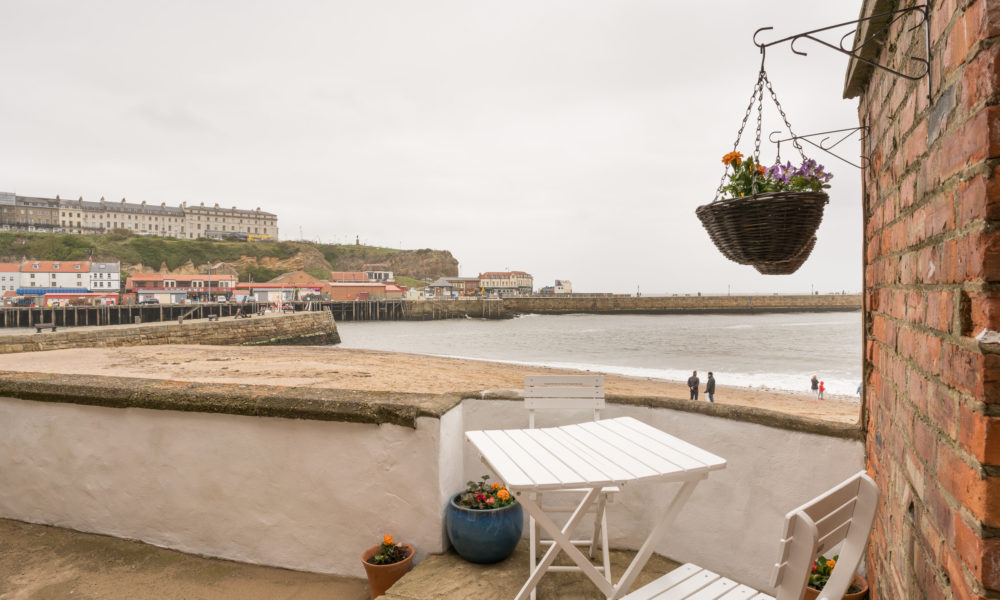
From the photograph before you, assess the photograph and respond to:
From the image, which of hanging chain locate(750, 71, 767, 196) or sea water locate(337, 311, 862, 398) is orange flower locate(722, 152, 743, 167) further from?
sea water locate(337, 311, 862, 398)

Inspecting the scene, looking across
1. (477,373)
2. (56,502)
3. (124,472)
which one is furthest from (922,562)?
(477,373)

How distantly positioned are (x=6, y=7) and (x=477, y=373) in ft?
48.8

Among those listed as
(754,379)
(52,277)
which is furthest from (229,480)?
(52,277)

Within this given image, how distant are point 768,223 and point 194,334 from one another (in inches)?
949

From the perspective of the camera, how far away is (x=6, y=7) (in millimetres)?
6629

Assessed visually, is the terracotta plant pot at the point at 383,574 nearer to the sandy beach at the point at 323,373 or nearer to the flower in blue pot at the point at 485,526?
the flower in blue pot at the point at 485,526

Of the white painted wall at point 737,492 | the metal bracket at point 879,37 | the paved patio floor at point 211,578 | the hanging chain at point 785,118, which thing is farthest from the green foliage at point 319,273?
the metal bracket at point 879,37

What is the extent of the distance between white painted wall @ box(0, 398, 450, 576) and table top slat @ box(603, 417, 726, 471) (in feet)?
2.95

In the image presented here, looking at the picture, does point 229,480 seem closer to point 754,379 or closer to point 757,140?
point 757,140

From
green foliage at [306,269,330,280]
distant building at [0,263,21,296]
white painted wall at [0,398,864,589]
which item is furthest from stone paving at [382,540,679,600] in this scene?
green foliage at [306,269,330,280]

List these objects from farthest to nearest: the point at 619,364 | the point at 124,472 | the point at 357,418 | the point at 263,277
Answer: the point at 263,277 → the point at 619,364 → the point at 124,472 → the point at 357,418

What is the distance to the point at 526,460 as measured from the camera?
180 centimetres

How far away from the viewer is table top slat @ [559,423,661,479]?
5.35 ft

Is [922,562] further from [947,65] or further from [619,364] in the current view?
[619,364]
